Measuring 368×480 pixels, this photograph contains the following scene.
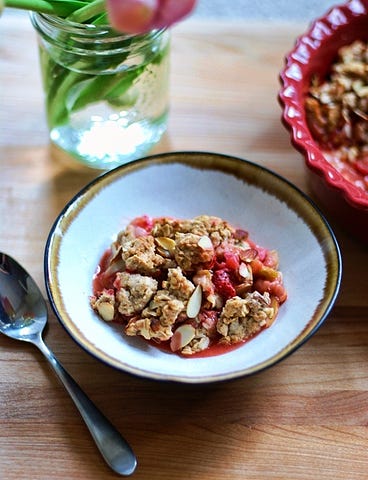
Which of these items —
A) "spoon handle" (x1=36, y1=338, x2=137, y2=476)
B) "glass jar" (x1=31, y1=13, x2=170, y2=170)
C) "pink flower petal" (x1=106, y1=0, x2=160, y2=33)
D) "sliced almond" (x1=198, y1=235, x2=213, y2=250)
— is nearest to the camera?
"pink flower petal" (x1=106, y1=0, x2=160, y2=33)

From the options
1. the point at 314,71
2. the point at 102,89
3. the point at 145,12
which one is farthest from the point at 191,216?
the point at 145,12

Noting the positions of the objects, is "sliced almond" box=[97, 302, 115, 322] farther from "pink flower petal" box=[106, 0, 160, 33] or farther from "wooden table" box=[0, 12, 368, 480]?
"pink flower petal" box=[106, 0, 160, 33]

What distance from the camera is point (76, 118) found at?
4.29 feet

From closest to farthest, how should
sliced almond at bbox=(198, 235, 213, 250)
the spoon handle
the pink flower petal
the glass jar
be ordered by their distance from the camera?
the pink flower petal
the spoon handle
sliced almond at bbox=(198, 235, 213, 250)
the glass jar

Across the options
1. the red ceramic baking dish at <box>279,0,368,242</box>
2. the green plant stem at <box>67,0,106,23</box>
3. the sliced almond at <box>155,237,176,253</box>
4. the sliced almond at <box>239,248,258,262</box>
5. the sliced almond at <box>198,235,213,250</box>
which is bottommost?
the sliced almond at <box>155,237,176,253</box>

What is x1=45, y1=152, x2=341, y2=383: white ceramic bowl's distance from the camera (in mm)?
1011

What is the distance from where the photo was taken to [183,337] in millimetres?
1045

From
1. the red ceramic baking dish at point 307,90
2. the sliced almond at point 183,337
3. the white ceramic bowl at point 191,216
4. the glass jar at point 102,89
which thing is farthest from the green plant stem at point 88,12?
the sliced almond at point 183,337

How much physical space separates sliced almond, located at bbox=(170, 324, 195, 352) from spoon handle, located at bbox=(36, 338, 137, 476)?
14 centimetres

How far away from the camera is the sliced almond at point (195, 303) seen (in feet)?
3.44

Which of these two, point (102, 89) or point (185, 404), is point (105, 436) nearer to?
point (185, 404)

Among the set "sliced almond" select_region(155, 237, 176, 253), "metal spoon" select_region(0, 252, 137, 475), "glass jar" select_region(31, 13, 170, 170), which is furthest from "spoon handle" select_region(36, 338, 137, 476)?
"glass jar" select_region(31, 13, 170, 170)

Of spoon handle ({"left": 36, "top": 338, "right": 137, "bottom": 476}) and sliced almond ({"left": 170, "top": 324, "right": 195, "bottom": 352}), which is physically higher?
sliced almond ({"left": 170, "top": 324, "right": 195, "bottom": 352})

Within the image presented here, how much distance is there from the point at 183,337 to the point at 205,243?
0.49ft
